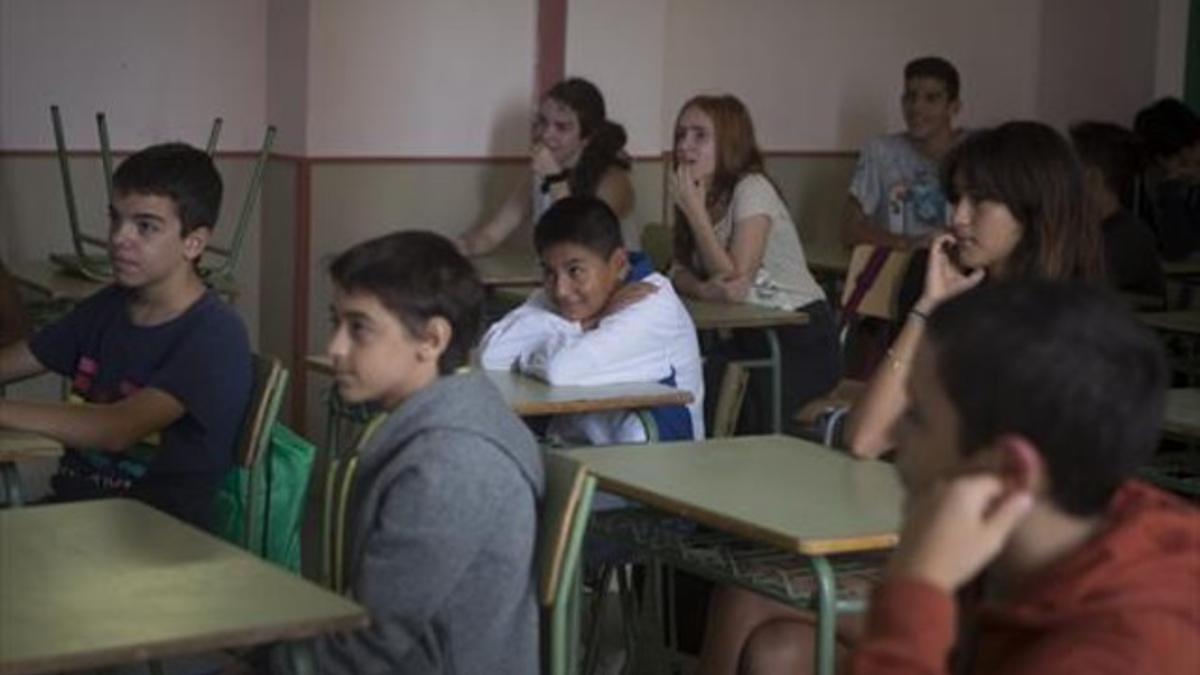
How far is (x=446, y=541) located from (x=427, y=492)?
0.07m

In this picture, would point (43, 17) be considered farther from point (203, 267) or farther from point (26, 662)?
point (26, 662)

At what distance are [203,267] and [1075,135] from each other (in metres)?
2.63

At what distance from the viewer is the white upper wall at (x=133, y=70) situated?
6.52m

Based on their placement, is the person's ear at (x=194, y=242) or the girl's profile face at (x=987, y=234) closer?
the girl's profile face at (x=987, y=234)

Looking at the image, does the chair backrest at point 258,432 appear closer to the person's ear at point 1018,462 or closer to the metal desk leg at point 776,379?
the person's ear at point 1018,462

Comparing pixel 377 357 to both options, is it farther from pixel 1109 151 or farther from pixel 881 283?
pixel 1109 151

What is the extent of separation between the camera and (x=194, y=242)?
12.6 ft

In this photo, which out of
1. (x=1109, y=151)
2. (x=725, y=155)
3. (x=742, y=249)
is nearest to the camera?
(x=742, y=249)

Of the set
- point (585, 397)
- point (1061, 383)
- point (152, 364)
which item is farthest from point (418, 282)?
point (1061, 383)

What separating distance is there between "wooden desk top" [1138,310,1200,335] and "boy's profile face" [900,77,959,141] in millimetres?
1745

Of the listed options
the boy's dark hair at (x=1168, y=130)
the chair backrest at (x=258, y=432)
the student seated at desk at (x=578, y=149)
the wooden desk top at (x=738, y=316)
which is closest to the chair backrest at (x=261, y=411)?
the chair backrest at (x=258, y=432)

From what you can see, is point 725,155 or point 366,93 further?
point 366,93

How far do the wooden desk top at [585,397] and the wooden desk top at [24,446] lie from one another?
78cm

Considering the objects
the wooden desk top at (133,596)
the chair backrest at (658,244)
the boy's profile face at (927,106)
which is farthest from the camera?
the boy's profile face at (927,106)
